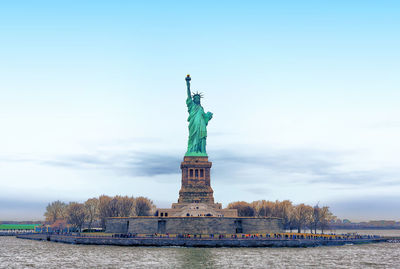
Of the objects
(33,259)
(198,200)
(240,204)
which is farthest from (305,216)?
(33,259)

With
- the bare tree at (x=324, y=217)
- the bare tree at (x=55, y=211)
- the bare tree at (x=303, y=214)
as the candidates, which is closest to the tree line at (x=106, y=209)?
the bare tree at (x=55, y=211)

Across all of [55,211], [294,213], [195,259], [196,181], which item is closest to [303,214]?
[294,213]

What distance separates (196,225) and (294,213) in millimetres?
41225

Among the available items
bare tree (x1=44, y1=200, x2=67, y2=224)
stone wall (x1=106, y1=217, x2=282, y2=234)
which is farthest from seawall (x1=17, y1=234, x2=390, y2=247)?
bare tree (x1=44, y1=200, x2=67, y2=224)

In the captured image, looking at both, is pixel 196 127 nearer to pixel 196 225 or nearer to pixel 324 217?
pixel 196 225

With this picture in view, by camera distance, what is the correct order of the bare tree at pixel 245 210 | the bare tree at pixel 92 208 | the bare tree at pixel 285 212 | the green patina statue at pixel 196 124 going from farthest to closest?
the bare tree at pixel 92 208, the bare tree at pixel 245 210, the bare tree at pixel 285 212, the green patina statue at pixel 196 124

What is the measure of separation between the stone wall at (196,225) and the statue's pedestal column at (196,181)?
9327mm

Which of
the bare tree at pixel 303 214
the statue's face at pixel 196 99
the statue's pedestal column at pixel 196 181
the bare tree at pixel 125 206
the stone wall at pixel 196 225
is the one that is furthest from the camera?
the bare tree at pixel 303 214

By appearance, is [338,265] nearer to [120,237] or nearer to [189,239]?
[189,239]

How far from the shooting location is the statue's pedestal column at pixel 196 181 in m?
84.1

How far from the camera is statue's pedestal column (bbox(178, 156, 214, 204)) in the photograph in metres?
84.1

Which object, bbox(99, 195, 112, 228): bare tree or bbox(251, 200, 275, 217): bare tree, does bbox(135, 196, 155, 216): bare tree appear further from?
bbox(251, 200, 275, 217): bare tree

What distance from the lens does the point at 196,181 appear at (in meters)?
85.3

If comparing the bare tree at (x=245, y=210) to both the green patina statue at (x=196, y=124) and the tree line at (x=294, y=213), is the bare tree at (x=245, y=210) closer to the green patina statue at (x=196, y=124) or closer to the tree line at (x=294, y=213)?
the tree line at (x=294, y=213)
